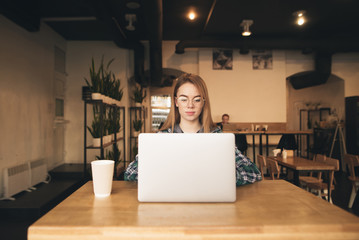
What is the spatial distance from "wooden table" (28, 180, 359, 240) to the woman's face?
0.67 meters

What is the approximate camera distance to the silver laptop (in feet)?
2.90

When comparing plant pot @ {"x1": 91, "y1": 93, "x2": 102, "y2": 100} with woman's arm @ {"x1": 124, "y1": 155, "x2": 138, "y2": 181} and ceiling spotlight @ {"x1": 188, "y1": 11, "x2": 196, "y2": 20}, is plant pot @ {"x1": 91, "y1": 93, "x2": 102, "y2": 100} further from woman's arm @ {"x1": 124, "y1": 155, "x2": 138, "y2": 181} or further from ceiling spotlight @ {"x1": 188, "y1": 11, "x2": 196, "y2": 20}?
woman's arm @ {"x1": 124, "y1": 155, "x2": 138, "y2": 181}

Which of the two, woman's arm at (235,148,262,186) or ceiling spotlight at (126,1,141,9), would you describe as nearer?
woman's arm at (235,148,262,186)

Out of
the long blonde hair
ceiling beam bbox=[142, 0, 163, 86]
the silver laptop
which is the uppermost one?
ceiling beam bbox=[142, 0, 163, 86]

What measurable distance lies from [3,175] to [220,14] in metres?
4.75

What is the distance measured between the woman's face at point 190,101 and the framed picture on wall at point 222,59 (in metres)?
5.15

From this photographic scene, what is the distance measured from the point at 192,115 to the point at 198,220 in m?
0.83

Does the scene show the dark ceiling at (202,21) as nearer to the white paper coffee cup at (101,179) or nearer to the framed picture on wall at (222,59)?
the framed picture on wall at (222,59)

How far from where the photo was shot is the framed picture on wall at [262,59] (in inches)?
253

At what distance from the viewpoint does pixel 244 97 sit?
21.2ft

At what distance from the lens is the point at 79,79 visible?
5.95m

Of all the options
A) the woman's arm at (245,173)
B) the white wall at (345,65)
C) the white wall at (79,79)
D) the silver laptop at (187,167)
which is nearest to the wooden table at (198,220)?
the silver laptop at (187,167)

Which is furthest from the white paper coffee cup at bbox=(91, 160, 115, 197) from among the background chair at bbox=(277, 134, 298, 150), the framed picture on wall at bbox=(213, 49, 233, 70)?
the framed picture on wall at bbox=(213, 49, 233, 70)

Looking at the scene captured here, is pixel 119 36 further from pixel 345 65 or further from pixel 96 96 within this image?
pixel 345 65
